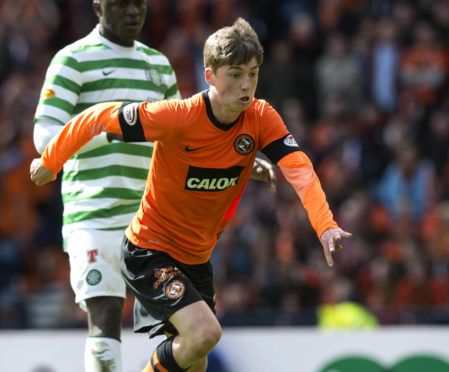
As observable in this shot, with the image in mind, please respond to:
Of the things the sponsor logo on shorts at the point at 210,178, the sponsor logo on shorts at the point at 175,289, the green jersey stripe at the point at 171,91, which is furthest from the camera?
the green jersey stripe at the point at 171,91

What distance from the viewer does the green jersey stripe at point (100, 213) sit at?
469cm

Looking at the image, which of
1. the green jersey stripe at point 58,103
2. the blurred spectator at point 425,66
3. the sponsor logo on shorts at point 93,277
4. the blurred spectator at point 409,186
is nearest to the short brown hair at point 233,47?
the green jersey stripe at point 58,103

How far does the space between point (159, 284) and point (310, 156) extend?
5.99m

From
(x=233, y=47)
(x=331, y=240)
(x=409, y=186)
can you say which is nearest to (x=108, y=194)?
(x=233, y=47)

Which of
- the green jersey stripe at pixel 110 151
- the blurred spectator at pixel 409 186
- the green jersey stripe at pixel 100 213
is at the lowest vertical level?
the blurred spectator at pixel 409 186

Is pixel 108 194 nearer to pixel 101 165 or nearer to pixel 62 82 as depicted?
pixel 101 165

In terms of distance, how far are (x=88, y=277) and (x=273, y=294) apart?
4580 mm

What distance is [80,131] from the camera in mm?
4074

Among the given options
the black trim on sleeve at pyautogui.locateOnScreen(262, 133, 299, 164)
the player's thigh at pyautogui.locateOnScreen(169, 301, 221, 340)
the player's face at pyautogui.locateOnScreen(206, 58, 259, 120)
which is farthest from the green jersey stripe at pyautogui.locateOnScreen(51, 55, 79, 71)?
the player's thigh at pyautogui.locateOnScreen(169, 301, 221, 340)

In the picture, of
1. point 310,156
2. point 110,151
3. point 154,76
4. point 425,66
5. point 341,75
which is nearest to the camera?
point 110,151

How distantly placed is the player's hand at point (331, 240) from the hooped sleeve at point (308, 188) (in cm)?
6

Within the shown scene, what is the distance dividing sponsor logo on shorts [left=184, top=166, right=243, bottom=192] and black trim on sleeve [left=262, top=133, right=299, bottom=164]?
0.58 feet

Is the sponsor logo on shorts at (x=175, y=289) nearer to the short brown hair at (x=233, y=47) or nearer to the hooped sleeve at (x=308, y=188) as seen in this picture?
the hooped sleeve at (x=308, y=188)

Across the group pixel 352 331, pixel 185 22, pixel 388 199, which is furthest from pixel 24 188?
pixel 352 331
